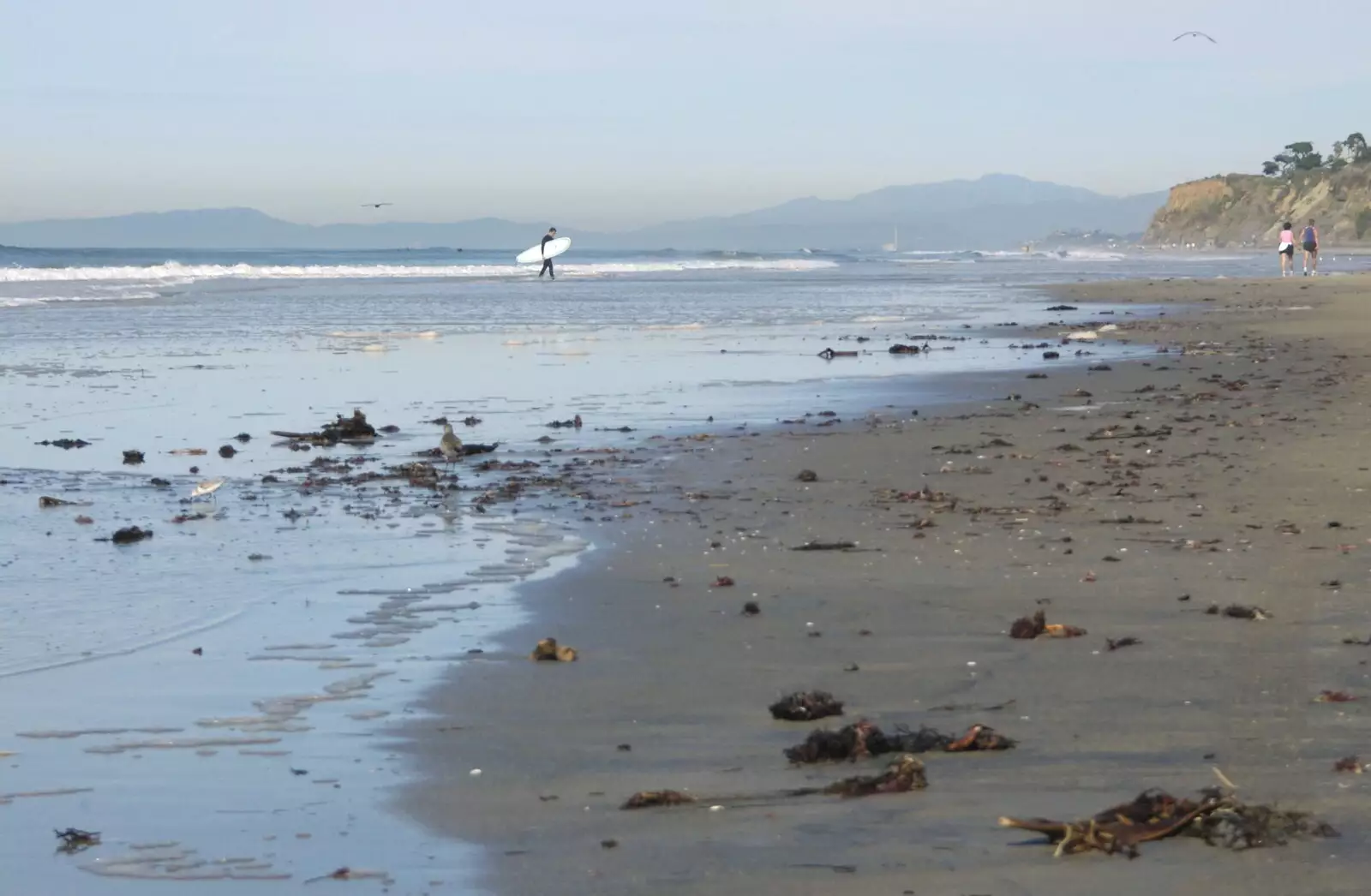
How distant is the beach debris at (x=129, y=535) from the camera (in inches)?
324

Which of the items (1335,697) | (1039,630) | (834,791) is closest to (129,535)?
(1039,630)

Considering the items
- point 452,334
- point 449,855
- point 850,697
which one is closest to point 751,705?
point 850,697

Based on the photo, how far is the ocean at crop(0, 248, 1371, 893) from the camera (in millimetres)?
4184

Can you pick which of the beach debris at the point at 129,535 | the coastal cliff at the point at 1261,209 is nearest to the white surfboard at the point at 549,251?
the beach debris at the point at 129,535

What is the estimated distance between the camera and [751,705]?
520 cm

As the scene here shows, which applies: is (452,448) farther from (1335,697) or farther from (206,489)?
(1335,697)

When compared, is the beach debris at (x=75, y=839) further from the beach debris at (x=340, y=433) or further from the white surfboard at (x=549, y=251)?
the white surfboard at (x=549, y=251)

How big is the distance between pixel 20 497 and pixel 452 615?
14.1ft

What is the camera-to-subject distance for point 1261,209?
130m

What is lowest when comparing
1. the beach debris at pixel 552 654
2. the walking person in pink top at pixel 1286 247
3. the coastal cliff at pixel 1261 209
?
the beach debris at pixel 552 654

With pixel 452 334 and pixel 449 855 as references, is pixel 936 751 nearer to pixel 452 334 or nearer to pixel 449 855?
pixel 449 855

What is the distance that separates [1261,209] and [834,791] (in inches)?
5339

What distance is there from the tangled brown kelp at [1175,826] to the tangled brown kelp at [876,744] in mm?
658

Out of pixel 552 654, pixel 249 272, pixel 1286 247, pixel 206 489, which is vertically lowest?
pixel 552 654
